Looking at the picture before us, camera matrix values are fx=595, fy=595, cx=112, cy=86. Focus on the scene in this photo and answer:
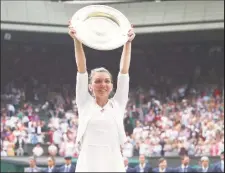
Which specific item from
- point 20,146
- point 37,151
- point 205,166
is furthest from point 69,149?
point 205,166

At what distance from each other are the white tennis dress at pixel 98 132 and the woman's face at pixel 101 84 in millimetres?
64

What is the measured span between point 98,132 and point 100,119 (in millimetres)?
89

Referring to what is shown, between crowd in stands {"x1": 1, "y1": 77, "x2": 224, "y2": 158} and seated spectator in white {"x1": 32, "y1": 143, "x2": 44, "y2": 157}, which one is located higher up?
crowd in stands {"x1": 1, "y1": 77, "x2": 224, "y2": 158}

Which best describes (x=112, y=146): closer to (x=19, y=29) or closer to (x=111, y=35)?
(x=111, y=35)

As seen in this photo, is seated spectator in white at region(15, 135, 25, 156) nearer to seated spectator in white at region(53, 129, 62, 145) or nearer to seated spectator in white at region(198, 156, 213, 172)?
seated spectator in white at region(53, 129, 62, 145)

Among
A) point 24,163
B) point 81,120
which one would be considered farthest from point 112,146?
point 24,163

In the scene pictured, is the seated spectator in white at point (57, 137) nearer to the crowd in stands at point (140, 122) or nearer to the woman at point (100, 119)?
the crowd in stands at point (140, 122)

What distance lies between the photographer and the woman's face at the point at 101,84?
3.99m

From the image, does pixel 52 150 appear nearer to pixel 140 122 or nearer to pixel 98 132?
pixel 140 122

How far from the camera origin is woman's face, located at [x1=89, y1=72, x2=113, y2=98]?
3.99m

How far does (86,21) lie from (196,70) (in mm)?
21618

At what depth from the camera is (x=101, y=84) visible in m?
3.99

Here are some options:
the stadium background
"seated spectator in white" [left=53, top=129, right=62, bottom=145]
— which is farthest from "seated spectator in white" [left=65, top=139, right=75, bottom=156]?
the stadium background

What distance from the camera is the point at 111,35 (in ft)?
13.0
